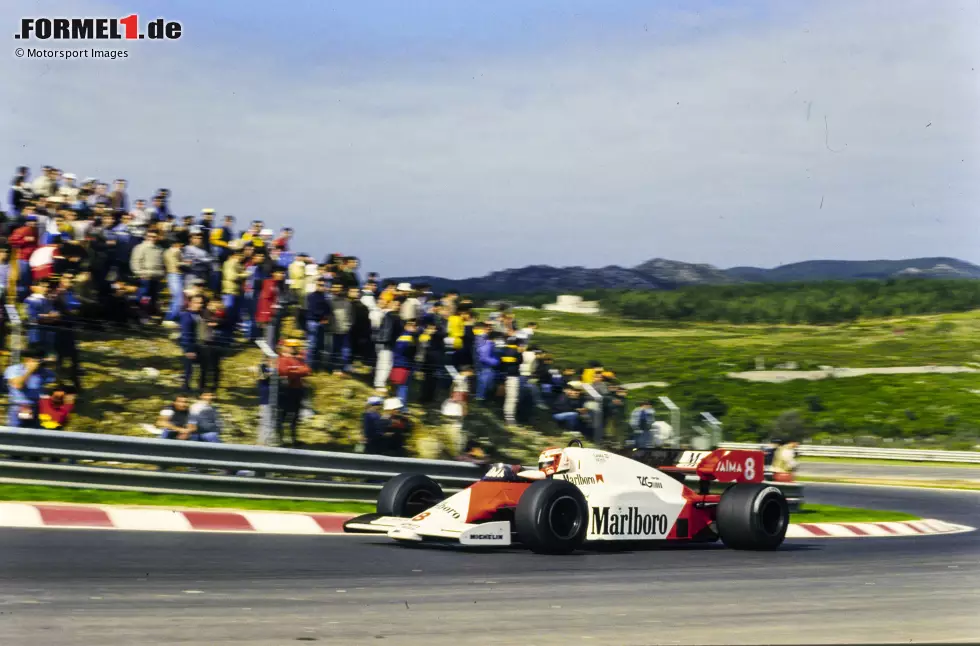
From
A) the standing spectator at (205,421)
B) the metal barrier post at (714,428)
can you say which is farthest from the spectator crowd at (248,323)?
the metal barrier post at (714,428)

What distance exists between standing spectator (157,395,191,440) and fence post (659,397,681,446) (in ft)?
19.0

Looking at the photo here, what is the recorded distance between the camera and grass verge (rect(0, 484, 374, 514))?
1025 cm

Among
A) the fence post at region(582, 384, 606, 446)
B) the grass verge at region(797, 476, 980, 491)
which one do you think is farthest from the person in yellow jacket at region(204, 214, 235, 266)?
the grass verge at region(797, 476, 980, 491)

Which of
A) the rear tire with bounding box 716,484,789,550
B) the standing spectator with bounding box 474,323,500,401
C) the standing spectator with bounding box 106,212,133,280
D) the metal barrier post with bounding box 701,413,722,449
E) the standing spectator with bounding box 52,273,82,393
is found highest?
the standing spectator with bounding box 106,212,133,280

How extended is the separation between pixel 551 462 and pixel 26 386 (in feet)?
15.2

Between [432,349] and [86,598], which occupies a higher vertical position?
[432,349]

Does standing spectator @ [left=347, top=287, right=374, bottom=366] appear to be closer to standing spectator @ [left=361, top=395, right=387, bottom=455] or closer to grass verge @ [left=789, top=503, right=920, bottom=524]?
standing spectator @ [left=361, top=395, right=387, bottom=455]

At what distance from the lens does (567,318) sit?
22094 mm

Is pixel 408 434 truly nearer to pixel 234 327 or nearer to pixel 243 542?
pixel 234 327

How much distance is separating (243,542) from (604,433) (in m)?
5.82

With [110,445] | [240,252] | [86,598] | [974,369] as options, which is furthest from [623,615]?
[974,369]

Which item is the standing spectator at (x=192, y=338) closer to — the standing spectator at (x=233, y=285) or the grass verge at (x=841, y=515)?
the standing spectator at (x=233, y=285)

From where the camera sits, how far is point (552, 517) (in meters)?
8.98

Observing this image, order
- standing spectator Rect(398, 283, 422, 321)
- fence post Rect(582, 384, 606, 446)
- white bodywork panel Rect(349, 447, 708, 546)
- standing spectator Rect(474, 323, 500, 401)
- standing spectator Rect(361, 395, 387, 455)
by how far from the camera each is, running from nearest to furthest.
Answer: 1. white bodywork panel Rect(349, 447, 708, 546)
2. standing spectator Rect(361, 395, 387, 455)
3. standing spectator Rect(474, 323, 500, 401)
4. standing spectator Rect(398, 283, 422, 321)
5. fence post Rect(582, 384, 606, 446)
